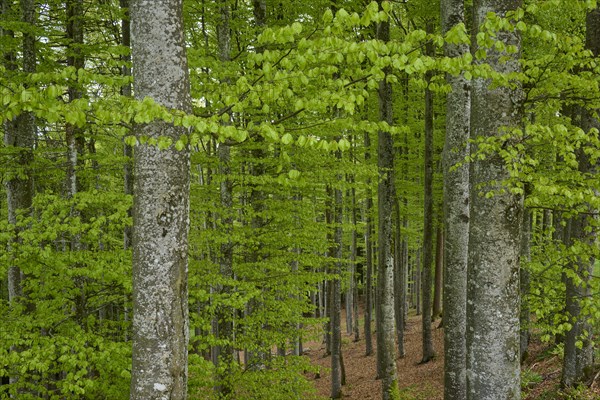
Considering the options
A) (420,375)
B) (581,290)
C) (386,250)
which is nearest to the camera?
(581,290)

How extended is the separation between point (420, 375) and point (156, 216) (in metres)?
13.5

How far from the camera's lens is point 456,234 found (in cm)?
706

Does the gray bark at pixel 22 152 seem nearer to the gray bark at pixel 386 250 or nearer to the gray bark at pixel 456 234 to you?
the gray bark at pixel 386 250

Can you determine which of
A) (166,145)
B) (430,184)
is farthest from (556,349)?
(166,145)

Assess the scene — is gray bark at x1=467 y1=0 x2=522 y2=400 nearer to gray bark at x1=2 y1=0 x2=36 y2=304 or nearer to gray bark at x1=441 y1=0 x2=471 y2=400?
gray bark at x1=441 y1=0 x2=471 y2=400

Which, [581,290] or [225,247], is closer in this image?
[581,290]

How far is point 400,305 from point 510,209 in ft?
49.1

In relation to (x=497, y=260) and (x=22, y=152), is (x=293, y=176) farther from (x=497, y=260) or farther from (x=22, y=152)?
(x=22, y=152)

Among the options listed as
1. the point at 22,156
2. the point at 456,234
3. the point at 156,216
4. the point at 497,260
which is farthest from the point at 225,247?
the point at 497,260

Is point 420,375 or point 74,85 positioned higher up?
point 74,85

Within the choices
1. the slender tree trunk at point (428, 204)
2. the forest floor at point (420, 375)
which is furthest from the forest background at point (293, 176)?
the forest floor at point (420, 375)

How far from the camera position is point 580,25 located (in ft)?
35.9

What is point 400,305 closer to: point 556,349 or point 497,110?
point 556,349

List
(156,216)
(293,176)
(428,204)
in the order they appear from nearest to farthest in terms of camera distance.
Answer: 1. (156,216)
2. (293,176)
3. (428,204)
